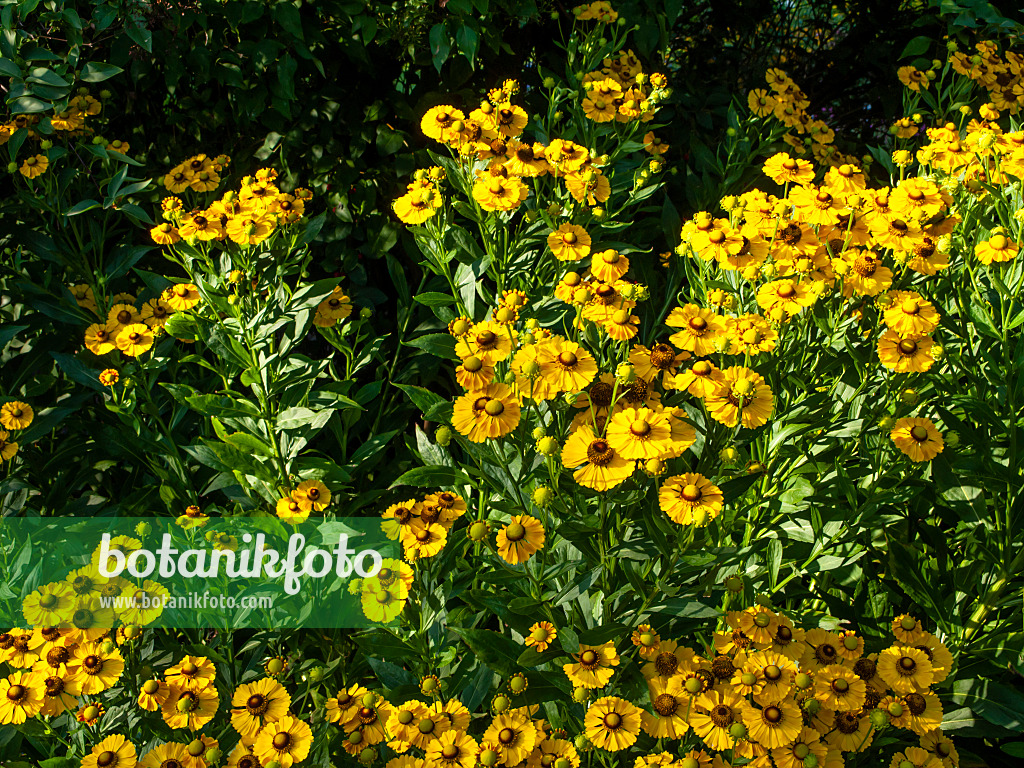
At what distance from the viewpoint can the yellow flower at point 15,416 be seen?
1950 mm

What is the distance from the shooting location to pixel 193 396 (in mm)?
1947

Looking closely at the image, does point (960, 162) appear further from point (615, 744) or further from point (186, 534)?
point (186, 534)

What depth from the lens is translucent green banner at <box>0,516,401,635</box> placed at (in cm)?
173

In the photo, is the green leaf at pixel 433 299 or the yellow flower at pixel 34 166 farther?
the yellow flower at pixel 34 166

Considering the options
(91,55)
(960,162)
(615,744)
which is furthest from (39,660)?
(960,162)

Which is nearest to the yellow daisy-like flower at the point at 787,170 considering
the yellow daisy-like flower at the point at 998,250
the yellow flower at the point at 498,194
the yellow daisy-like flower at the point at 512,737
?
the yellow daisy-like flower at the point at 998,250

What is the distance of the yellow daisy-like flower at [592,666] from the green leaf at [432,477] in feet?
1.36

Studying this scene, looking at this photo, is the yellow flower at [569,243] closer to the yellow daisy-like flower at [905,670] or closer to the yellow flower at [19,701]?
the yellow daisy-like flower at [905,670]

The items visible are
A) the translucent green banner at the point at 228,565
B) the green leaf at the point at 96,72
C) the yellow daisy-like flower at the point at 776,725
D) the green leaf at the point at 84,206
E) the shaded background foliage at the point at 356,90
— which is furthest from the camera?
the shaded background foliage at the point at 356,90

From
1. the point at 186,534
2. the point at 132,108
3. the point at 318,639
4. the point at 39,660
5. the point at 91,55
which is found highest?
the point at 91,55

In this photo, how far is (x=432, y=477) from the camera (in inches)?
62.0

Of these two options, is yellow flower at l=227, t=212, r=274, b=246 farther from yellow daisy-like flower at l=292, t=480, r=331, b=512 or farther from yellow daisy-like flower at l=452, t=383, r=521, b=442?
yellow daisy-like flower at l=452, t=383, r=521, b=442

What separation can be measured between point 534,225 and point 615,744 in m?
1.27

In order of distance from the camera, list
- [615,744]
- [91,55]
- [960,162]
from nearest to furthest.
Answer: [615,744]
[960,162]
[91,55]
